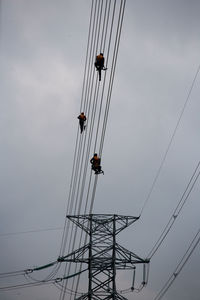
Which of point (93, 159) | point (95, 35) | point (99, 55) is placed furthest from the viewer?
point (93, 159)

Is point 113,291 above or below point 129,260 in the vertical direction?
below

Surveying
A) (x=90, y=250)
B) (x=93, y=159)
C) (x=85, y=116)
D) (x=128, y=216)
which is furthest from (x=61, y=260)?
(x=85, y=116)

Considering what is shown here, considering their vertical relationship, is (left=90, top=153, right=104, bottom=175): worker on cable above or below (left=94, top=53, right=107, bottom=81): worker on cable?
below

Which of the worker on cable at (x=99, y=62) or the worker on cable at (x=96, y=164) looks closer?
the worker on cable at (x=99, y=62)

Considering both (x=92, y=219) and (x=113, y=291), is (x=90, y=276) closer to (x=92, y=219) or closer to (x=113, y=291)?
(x=113, y=291)

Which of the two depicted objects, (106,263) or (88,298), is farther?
(106,263)

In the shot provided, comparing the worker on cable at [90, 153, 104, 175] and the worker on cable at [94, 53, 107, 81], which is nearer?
the worker on cable at [94, 53, 107, 81]

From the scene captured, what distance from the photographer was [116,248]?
55.6ft

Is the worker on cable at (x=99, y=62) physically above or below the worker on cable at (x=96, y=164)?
above

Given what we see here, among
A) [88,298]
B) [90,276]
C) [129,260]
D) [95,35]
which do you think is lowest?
[88,298]

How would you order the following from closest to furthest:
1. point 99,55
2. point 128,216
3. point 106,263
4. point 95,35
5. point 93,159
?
point 95,35
point 99,55
point 93,159
point 106,263
point 128,216

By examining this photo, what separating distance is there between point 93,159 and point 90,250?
18.3ft

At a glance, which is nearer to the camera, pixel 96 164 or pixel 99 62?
pixel 99 62

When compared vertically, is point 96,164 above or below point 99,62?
below
